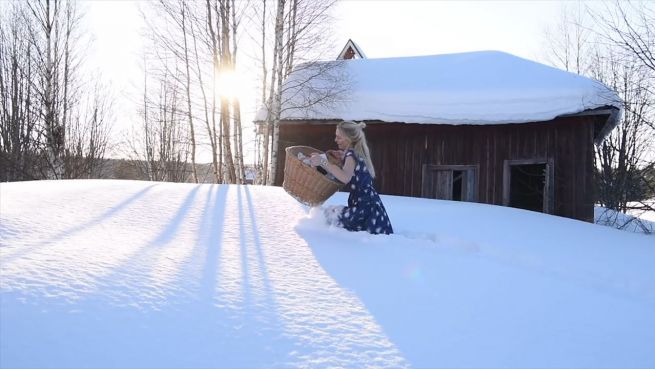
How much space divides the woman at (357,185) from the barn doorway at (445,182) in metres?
6.61

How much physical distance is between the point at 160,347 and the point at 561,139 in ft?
31.6

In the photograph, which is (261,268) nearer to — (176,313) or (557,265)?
(176,313)

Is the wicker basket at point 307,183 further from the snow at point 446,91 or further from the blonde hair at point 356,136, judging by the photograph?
the snow at point 446,91

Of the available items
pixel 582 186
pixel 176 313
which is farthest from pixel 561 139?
pixel 176 313

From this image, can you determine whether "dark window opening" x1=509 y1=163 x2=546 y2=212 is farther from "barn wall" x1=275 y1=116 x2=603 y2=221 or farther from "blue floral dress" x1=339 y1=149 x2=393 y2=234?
"blue floral dress" x1=339 y1=149 x2=393 y2=234

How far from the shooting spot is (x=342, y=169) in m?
3.54

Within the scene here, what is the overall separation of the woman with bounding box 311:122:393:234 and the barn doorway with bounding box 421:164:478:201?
21.7 feet

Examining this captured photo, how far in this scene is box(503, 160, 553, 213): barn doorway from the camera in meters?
8.98

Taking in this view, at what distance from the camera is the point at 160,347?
1.36 metres

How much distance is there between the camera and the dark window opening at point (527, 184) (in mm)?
10164

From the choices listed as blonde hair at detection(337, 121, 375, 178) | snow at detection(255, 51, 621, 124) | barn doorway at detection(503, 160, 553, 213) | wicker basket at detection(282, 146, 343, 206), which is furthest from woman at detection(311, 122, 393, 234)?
barn doorway at detection(503, 160, 553, 213)

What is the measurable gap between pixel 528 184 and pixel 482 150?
224cm

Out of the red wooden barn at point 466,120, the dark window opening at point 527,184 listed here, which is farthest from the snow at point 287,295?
the dark window opening at point 527,184

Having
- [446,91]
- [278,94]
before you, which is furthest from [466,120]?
[278,94]
